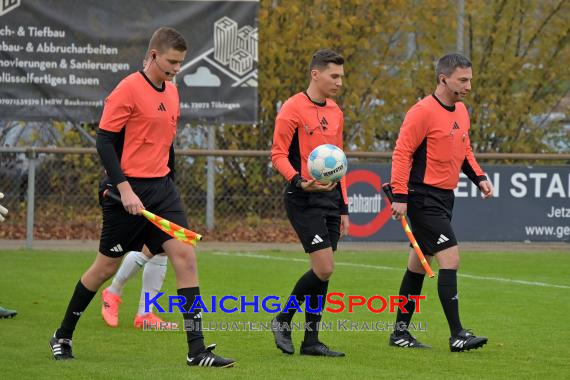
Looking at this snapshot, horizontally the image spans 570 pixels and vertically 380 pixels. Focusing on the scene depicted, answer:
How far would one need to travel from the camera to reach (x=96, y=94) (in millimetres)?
18625

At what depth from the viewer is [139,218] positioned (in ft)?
25.1

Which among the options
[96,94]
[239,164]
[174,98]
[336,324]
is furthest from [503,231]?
[174,98]

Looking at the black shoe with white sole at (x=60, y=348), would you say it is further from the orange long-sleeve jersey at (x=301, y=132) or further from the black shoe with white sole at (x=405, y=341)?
the black shoe with white sole at (x=405, y=341)

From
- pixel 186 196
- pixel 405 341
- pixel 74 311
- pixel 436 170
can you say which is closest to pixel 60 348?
pixel 74 311

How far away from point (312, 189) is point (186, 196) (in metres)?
10.8

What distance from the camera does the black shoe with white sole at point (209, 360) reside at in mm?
7418

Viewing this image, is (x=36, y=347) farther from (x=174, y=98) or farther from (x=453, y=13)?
(x=453, y=13)

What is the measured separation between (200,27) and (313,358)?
38.5ft

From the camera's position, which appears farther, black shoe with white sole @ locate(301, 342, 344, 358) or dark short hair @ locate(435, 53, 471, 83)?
dark short hair @ locate(435, 53, 471, 83)

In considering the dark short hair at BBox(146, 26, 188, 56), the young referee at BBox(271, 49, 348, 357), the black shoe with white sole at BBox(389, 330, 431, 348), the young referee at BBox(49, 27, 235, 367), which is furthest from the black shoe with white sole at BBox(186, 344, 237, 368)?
the dark short hair at BBox(146, 26, 188, 56)

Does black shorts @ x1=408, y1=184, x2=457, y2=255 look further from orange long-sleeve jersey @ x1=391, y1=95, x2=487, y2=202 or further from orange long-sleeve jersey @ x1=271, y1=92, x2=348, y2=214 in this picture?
orange long-sleeve jersey @ x1=271, y1=92, x2=348, y2=214

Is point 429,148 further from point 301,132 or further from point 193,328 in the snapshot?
point 193,328

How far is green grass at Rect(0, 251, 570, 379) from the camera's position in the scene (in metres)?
7.49

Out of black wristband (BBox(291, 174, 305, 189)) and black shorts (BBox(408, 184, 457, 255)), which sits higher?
black wristband (BBox(291, 174, 305, 189))
